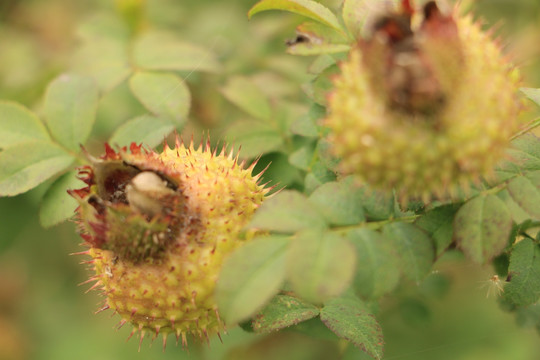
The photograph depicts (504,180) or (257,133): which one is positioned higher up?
(504,180)

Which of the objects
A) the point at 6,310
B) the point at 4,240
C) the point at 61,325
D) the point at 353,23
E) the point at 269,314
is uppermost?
the point at 353,23

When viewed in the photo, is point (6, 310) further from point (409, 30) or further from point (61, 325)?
point (409, 30)

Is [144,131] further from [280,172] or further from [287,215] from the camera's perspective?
[287,215]

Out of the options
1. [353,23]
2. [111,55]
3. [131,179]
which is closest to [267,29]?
[111,55]

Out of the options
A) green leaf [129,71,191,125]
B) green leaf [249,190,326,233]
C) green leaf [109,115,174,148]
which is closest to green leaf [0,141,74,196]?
green leaf [109,115,174,148]

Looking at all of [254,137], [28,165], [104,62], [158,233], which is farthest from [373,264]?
[104,62]
